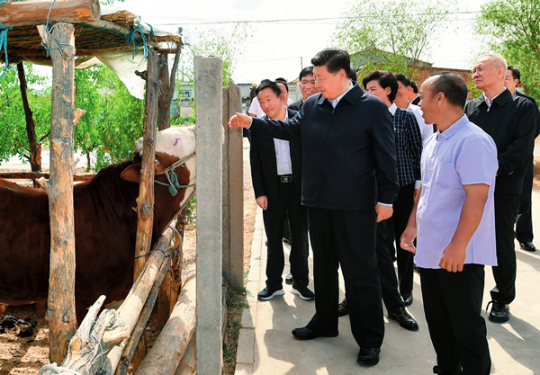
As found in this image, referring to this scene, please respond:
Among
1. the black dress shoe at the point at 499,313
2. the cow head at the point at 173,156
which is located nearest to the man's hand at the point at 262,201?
the cow head at the point at 173,156

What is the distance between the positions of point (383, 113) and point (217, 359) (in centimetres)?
199

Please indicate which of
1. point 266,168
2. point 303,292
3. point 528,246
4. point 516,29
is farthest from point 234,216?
point 516,29

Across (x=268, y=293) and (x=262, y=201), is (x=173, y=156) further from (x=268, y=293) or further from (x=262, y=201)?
(x=268, y=293)

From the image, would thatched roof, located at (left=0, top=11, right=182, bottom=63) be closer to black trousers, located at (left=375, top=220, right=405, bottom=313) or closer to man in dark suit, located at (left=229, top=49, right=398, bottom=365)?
man in dark suit, located at (left=229, top=49, right=398, bottom=365)

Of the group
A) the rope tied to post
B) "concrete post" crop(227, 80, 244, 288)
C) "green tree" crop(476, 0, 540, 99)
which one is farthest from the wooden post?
"green tree" crop(476, 0, 540, 99)

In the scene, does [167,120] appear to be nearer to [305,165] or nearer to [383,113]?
[305,165]

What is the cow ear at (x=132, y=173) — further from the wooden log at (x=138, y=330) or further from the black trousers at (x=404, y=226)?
the black trousers at (x=404, y=226)

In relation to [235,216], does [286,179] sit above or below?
above

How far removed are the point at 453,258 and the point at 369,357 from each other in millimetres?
1260

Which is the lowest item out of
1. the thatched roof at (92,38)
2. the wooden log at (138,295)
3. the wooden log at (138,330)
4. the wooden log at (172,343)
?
the wooden log at (172,343)

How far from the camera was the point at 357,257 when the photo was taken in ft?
10.8

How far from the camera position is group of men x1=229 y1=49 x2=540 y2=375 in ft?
8.18

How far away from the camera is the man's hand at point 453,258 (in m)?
2.37

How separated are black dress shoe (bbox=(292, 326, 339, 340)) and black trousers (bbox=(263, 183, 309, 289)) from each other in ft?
2.89
